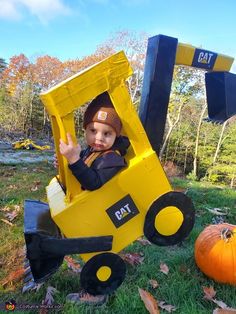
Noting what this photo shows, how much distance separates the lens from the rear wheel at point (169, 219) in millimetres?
2381

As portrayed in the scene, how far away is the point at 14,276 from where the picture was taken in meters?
2.79

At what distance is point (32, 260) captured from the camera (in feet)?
7.58

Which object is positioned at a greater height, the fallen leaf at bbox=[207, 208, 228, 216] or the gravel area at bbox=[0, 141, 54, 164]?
the fallen leaf at bbox=[207, 208, 228, 216]

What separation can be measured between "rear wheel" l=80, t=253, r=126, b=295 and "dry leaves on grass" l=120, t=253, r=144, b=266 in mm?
635

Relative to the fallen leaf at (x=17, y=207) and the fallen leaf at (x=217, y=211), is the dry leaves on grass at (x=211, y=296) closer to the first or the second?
the fallen leaf at (x=217, y=211)

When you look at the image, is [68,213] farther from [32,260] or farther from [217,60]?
[217,60]

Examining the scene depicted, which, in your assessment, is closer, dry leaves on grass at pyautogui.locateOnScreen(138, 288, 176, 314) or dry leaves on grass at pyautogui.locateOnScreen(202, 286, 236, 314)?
dry leaves on grass at pyautogui.locateOnScreen(138, 288, 176, 314)

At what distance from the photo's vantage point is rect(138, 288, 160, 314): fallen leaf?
234 centimetres

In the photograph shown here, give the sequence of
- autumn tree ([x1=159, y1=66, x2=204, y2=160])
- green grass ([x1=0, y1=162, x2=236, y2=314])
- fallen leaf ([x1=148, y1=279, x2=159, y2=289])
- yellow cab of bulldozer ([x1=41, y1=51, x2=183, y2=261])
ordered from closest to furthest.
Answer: yellow cab of bulldozer ([x1=41, y1=51, x2=183, y2=261]) < green grass ([x1=0, y1=162, x2=236, y2=314]) < fallen leaf ([x1=148, y1=279, x2=159, y2=289]) < autumn tree ([x1=159, y1=66, x2=204, y2=160])

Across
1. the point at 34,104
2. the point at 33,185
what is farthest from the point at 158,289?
the point at 34,104

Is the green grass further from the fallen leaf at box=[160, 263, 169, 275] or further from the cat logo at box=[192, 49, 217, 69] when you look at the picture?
the cat logo at box=[192, 49, 217, 69]

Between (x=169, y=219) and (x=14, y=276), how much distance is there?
4.46 ft

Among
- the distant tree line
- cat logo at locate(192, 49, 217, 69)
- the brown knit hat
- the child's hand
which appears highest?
cat logo at locate(192, 49, 217, 69)

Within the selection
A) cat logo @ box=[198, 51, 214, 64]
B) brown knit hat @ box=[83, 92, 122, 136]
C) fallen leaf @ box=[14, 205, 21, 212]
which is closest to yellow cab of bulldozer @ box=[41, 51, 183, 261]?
brown knit hat @ box=[83, 92, 122, 136]
